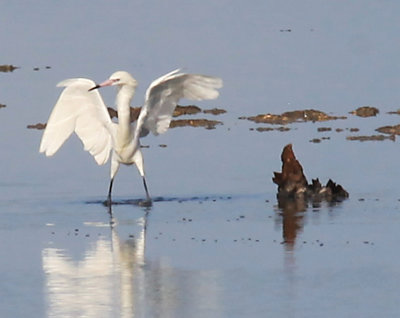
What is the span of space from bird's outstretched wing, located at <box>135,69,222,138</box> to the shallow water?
818 mm

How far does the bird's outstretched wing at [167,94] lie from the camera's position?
19.9 m

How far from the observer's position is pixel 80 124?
20953 mm

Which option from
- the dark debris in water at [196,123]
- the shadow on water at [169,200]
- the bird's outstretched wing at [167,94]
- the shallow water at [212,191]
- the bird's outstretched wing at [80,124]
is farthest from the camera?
the dark debris in water at [196,123]

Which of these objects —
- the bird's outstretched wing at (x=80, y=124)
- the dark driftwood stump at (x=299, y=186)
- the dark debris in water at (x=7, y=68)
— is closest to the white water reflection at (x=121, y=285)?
the dark driftwood stump at (x=299, y=186)

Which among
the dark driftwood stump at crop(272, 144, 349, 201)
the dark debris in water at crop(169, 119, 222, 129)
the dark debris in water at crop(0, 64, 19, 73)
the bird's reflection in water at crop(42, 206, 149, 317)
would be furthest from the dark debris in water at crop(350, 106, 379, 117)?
the bird's reflection in water at crop(42, 206, 149, 317)

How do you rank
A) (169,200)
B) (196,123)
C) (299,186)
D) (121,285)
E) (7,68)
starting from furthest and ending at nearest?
(7,68) → (196,123) → (169,200) → (299,186) → (121,285)

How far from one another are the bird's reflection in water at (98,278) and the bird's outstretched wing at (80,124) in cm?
384

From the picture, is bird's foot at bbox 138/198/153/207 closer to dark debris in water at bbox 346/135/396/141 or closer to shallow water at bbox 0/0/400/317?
shallow water at bbox 0/0/400/317

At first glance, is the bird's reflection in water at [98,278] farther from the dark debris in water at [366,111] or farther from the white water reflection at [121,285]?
the dark debris in water at [366,111]

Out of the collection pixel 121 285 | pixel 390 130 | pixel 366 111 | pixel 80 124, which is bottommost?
pixel 121 285

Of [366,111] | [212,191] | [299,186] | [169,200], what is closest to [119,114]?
[169,200]

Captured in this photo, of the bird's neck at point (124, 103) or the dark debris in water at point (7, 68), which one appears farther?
the dark debris in water at point (7, 68)

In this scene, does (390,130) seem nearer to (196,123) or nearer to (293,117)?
(293,117)

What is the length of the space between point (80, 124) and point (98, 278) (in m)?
6.49
